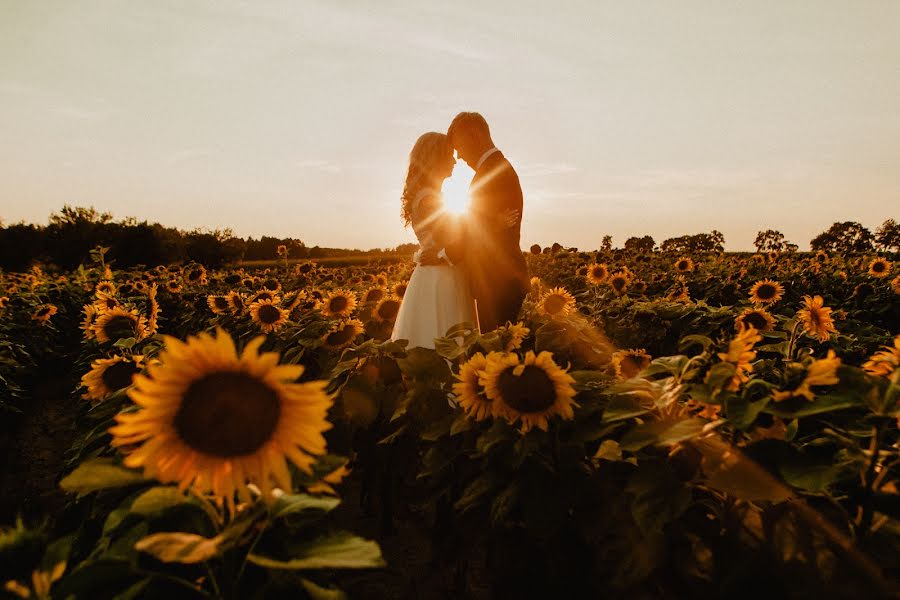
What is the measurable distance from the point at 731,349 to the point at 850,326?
5.56m

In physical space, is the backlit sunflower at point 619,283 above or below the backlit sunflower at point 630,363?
above

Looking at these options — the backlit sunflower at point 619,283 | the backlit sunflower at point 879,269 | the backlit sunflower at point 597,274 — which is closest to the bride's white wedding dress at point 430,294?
the backlit sunflower at point 619,283

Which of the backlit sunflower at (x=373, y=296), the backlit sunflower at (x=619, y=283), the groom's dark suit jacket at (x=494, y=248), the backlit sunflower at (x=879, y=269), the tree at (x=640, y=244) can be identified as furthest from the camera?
the tree at (x=640, y=244)

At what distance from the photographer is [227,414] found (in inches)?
36.3

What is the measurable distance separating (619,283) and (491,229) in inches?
144

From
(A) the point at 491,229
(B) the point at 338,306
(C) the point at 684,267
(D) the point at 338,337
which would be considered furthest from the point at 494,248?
(C) the point at 684,267

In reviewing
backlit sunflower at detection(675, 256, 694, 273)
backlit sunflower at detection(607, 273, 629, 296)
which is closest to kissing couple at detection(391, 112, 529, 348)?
backlit sunflower at detection(607, 273, 629, 296)

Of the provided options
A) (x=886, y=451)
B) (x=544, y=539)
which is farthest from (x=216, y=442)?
(x=886, y=451)

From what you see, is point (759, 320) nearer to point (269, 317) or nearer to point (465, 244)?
point (465, 244)

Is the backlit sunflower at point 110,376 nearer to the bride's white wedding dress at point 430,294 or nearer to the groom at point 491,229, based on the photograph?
the bride's white wedding dress at point 430,294

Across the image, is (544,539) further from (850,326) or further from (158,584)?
(850,326)

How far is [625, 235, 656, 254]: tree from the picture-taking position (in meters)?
14.8

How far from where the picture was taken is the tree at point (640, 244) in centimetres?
1482

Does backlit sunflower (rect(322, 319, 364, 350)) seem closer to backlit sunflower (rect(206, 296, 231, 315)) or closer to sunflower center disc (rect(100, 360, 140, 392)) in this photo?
sunflower center disc (rect(100, 360, 140, 392))
